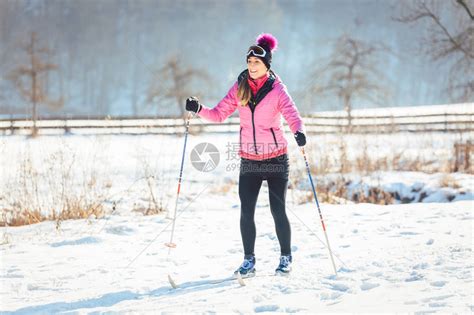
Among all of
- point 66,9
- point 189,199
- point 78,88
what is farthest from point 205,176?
point 78,88

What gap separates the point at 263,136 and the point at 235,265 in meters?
1.16

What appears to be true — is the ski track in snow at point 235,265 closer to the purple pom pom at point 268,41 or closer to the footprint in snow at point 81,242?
the footprint in snow at point 81,242

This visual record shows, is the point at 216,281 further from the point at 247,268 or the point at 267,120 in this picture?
the point at 267,120

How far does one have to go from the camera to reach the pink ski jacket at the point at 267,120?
338cm

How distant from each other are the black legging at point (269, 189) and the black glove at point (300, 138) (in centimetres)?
24

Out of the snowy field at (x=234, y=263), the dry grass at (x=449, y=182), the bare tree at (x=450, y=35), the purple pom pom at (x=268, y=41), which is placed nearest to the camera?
the snowy field at (x=234, y=263)

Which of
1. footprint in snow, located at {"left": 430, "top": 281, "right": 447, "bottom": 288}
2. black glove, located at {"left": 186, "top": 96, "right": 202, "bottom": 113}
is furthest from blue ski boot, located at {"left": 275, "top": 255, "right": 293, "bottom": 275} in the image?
black glove, located at {"left": 186, "top": 96, "right": 202, "bottom": 113}

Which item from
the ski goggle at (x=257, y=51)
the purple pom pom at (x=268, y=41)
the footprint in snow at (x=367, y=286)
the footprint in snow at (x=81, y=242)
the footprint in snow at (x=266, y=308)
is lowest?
the footprint in snow at (x=266, y=308)

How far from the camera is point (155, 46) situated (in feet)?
136

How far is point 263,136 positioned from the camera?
3428 millimetres

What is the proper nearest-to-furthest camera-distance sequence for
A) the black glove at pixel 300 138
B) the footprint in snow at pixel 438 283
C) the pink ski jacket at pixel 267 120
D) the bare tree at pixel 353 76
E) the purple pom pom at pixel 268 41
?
the footprint in snow at pixel 438 283 → the black glove at pixel 300 138 → the pink ski jacket at pixel 267 120 → the purple pom pom at pixel 268 41 → the bare tree at pixel 353 76

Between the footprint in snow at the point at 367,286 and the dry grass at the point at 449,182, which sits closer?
the footprint in snow at the point at 367,286

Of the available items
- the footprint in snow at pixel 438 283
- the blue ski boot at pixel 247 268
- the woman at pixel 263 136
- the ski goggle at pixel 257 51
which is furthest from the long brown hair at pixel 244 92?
the footprint in snow at pixel 438 283

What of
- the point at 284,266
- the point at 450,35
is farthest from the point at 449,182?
the point at 284,266
